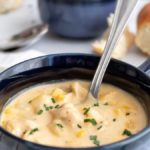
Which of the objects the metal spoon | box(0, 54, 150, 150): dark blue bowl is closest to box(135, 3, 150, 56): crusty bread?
the metal spoon

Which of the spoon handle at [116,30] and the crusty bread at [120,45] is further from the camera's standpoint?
the crusty bread at [120,45]

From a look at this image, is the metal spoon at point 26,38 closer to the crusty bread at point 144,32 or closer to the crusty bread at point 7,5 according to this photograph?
the crusty bread at point 7,5

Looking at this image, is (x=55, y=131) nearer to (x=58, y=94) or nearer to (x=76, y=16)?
(x=58, y=94)

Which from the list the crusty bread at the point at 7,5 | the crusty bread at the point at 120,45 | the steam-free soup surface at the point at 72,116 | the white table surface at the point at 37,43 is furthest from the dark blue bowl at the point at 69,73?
the crusty bread at the point at 7,5

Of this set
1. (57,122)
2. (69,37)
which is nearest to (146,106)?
(57,122)

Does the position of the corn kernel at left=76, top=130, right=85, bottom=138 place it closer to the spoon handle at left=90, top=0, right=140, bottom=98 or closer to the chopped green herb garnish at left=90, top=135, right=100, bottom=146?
the chopped green herb garnish at left=90, top=135, right=100, bottom=146
